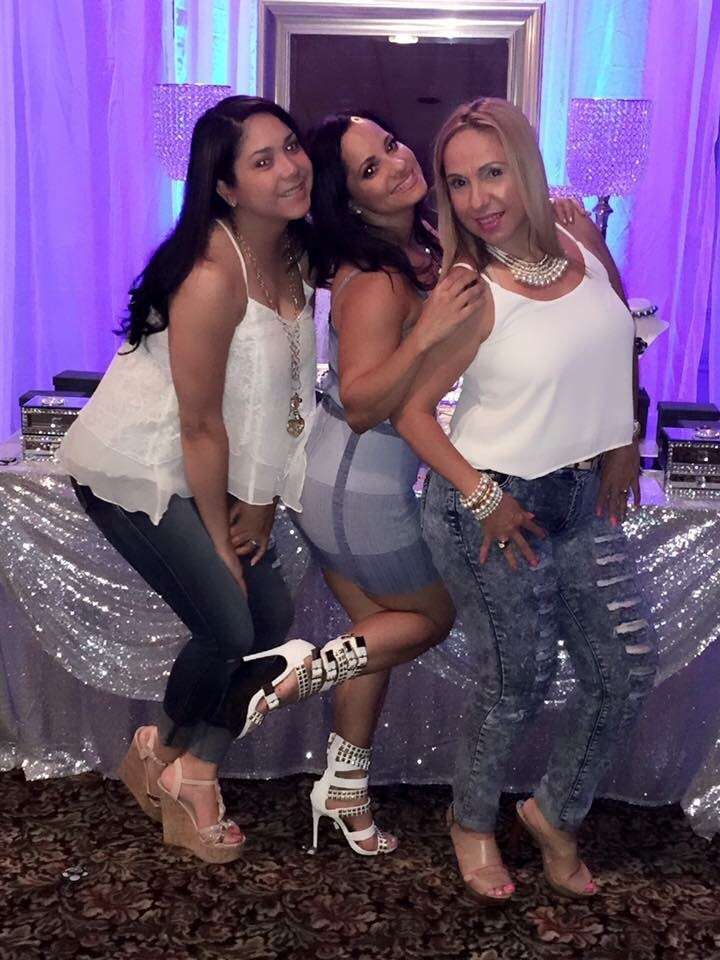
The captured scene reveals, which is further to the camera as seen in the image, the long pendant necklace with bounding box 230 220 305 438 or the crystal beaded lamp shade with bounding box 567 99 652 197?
the crystal beaded lamp shade with bounding box 567 99 652 197

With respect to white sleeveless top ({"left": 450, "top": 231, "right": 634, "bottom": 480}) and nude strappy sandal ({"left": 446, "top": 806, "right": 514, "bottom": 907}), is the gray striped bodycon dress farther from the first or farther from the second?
nude strappy sandal ({"left": 446, "top": 806, "right": 514, "bottom": 907})

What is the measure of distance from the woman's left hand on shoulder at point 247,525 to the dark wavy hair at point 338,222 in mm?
429

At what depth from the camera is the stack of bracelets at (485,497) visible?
1.88 m

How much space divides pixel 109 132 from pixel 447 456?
5.61ft

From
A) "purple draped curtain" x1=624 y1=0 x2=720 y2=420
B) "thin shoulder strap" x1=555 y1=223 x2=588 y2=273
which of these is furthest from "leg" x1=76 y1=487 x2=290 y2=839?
"purple draped curtain" x1=624 y1=0 x2=720 y2=420

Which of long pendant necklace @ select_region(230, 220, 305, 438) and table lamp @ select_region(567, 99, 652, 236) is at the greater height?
table lamp @ select_region(567, 99, 652, 236)

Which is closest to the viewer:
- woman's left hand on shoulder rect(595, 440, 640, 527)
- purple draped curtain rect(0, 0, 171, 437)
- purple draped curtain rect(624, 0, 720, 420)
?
woman's left hand on shoulder rect(595, 440, 640, 527)

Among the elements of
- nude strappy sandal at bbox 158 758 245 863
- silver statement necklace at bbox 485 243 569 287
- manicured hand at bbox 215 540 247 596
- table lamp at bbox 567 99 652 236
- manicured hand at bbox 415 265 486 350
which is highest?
table lamp at bbox 567 99 652 236

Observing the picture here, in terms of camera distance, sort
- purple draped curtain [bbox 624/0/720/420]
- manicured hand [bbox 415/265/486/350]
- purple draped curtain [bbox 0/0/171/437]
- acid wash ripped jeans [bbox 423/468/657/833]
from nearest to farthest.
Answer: manicured hand [bbox 415/265/486/350], acid wash ripped jeans [bbox 423/468/657/833], purple draped curtain [bbox 624/0/720/420], purple draped curtain [bbox 0/0/171/437]

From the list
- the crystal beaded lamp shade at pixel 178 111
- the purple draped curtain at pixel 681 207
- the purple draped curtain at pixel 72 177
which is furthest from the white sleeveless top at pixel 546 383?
the purple draped curtain at pixel 72 177

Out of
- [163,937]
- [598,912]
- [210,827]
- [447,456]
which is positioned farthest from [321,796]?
[447,456]

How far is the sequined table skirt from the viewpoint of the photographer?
2322 mm

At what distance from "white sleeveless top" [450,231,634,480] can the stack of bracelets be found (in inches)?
1.6

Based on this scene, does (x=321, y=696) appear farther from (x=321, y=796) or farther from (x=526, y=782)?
(x=526, y=782)
